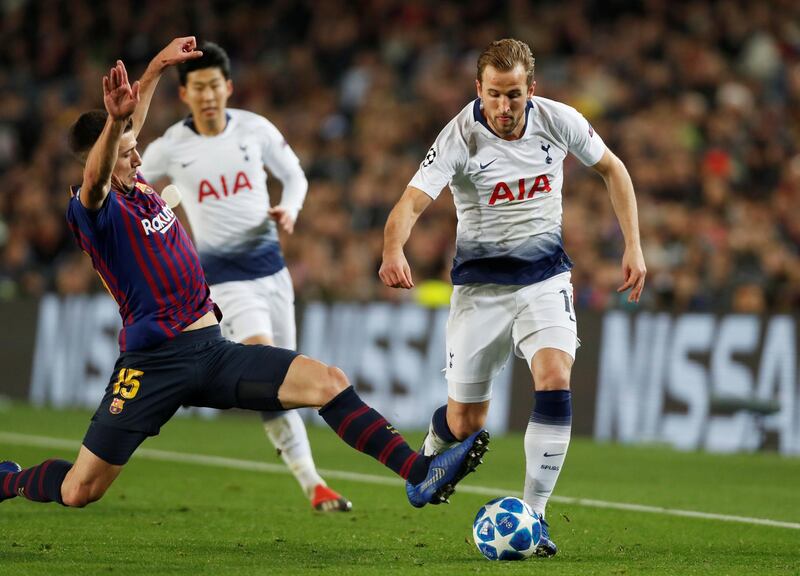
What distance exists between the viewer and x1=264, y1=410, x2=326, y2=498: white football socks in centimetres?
862

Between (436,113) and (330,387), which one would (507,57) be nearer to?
(330,387)

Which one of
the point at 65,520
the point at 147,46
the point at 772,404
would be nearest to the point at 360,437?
the point at 65,520

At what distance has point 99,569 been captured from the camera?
6160 mm

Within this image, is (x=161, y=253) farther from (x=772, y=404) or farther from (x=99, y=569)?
(x=772, y=404)

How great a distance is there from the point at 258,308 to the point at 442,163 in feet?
7.84

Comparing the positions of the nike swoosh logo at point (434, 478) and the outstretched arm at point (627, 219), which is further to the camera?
the outstretched arm at point (627, 219)

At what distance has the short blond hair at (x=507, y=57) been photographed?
6.62m

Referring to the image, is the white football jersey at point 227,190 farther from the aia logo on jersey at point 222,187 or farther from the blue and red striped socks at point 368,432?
the blue and red striped socks at point 368,432

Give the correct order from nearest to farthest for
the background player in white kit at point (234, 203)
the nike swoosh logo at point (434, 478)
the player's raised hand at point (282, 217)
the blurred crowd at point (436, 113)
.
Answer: the nike swoosh logo at point (434, 478), the player's raised hand at point (282, 217), the background player in white kit at point (234, 203), the blurred crowd at point (436, 113)

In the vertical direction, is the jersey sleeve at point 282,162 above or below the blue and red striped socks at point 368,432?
above

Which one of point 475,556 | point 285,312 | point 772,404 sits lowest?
point 772,404

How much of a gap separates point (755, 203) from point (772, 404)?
12.8ft

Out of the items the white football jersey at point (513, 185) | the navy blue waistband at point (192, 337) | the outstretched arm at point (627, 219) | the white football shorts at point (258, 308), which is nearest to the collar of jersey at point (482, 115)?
the white football jersey at point (513, 185)

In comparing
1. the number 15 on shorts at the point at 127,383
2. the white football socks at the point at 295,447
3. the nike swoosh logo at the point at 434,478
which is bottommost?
the white football socks at the point at 295,447
